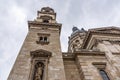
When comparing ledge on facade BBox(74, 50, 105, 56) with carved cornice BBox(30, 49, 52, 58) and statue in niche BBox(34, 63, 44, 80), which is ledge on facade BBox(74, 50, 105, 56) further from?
statue in niche BBox(34, 63, 44, 80)

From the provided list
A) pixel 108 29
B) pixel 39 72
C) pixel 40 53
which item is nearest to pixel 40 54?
pixel 40 53

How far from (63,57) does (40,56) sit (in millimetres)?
3144

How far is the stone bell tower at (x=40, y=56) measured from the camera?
15695 mm

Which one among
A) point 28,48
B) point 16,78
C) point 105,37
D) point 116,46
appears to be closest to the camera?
point 16,78

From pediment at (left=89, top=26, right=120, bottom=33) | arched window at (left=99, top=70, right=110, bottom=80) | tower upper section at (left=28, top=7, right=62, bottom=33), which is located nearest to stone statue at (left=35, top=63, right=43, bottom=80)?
arched window at (left=99, top=70, right=110, bottom=80)

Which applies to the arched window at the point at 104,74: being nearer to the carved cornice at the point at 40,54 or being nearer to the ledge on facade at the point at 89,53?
the ledge on facade at the point at 89,53

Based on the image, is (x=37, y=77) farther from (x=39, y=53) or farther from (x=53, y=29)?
(x=53, y=29)

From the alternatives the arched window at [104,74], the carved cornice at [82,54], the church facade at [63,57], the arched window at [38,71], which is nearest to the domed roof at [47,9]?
the church facade at [63,57]

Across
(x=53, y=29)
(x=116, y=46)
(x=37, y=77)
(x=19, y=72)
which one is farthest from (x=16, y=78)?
(x=116, y=46)

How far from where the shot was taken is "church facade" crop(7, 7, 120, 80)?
1623 centimetres

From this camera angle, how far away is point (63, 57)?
65.1 feet

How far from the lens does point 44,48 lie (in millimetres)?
19984

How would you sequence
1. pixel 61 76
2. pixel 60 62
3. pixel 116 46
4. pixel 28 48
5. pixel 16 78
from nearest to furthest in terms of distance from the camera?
pixel 16 78 < pixel 61 76 < pixel 60 62 < pixel 28 48 < pixel 116 46

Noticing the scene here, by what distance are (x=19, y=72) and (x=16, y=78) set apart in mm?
991
